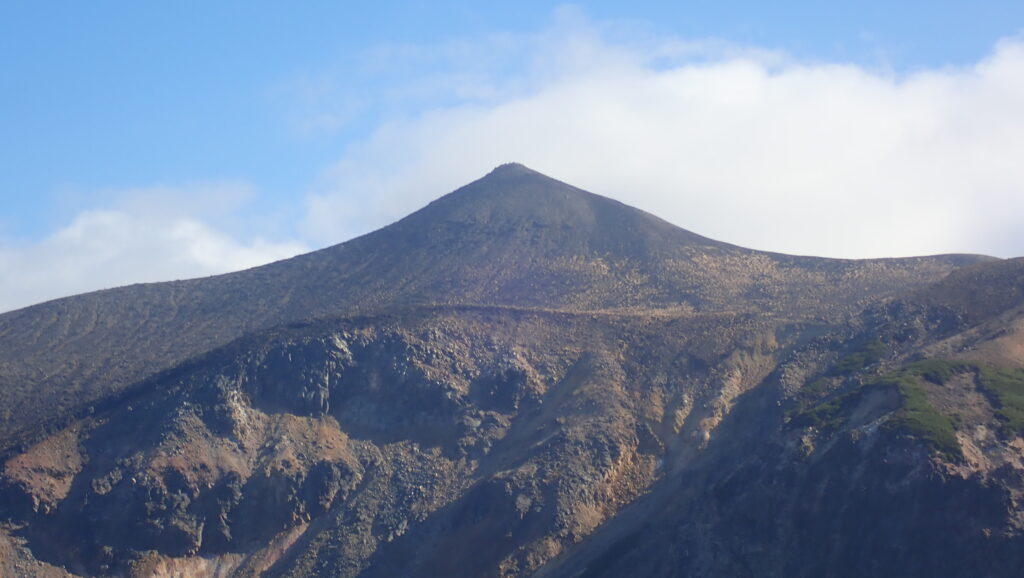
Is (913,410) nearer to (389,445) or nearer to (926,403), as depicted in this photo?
(926,403)

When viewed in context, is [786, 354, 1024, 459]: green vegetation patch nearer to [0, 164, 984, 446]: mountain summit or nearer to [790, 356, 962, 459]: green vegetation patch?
[790, 356, 962, 459]: green vegetation patch

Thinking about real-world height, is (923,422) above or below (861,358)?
below

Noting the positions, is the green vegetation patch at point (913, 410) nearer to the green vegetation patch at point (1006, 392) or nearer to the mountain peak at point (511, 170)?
the green vegetation patch at point (1006, 392)

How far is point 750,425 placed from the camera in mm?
69188

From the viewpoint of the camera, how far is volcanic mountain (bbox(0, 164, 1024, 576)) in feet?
187

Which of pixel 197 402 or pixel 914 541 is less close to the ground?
pixel 197 402

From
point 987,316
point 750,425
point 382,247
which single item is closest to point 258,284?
point 382,247

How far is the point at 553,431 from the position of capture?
7381 cm

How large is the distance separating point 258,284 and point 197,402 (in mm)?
34606

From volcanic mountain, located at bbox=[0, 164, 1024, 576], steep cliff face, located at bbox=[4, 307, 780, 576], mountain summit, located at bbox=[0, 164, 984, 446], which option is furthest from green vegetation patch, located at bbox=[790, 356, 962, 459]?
mountain summit, located at bbox=[0, 164, 984, 446]

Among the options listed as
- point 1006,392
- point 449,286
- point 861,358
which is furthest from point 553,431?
point 449,286

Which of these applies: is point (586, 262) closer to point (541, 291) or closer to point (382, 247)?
point (541, 291)

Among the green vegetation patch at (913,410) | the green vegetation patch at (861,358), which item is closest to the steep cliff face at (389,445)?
the green vegetation patch at (861,358)

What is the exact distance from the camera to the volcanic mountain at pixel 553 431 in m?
56.9
